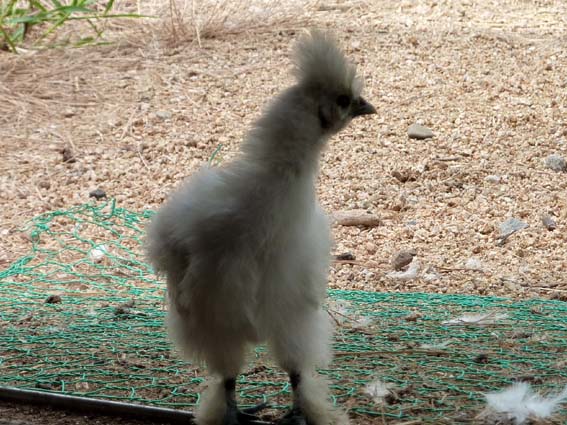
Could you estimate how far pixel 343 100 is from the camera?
9.92 ft

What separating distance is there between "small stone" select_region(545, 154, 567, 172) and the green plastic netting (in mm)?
2109

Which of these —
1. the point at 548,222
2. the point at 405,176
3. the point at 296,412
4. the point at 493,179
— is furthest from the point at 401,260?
the point at 296,412

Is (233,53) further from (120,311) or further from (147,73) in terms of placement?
(120,311)

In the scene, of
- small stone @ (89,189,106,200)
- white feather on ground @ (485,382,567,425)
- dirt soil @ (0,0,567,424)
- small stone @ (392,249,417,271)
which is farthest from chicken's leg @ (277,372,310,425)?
small stone @ (89,189,106,200)

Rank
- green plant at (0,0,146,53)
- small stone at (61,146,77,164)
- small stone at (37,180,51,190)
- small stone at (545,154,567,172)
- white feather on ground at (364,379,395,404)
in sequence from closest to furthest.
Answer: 1. white feather on ground at (364,379,395,404)
2. small stone at (545,154,567,172)
3. small stone at (37,180,51,190)
4. small stone at (61,146,77,164)
5. green plant at (0,0,146,53)

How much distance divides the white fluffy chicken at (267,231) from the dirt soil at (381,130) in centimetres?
226

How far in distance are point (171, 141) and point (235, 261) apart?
456 centimetres

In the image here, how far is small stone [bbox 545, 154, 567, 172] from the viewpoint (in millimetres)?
6559

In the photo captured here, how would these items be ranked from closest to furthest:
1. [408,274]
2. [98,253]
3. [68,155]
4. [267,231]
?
[267,231] → [408,274] → [98,253] → [68,155]

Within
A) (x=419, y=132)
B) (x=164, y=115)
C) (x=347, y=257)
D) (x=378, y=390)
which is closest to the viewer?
(x=378, y=390)

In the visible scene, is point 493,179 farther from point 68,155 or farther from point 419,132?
point 68,155

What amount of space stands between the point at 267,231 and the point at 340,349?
143 cm

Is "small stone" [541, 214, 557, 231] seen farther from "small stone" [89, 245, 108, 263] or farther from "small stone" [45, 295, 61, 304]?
"small stone" [45, 295, 61, 304]

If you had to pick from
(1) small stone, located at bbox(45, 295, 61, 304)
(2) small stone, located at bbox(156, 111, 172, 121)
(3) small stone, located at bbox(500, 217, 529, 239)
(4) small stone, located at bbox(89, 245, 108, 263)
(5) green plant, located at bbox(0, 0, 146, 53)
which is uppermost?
(5) green plant, located at bbox(0, 0, 146, 53)
